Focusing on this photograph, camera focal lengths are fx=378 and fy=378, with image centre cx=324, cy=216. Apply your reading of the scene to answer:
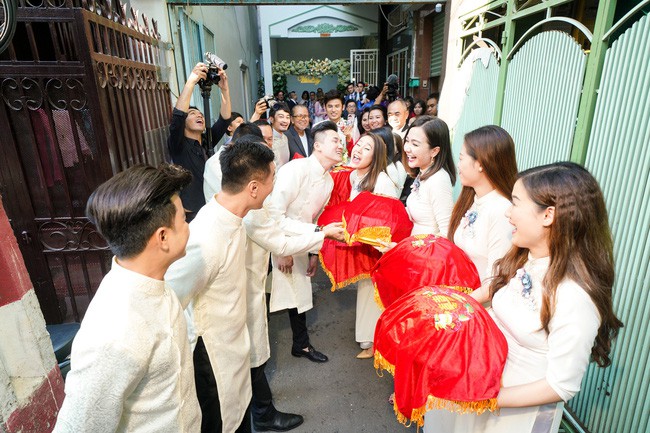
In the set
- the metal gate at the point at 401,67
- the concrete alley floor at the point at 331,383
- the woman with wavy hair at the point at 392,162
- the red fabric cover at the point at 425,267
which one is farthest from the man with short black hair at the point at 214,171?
the metal gate at the point at 401,67

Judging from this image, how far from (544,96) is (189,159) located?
284 cm

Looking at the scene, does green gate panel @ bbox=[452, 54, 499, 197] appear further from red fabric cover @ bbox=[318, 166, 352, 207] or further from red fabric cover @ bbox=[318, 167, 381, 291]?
red fabric cover @ bbox=[318, 167, 381, 291]

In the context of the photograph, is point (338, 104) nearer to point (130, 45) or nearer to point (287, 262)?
point (130, 45)

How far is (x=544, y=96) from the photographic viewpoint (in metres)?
2.61

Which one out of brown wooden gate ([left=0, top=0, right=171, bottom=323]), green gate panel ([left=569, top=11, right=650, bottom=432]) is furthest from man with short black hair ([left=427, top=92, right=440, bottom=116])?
brown wooden gate ([left=0, top=0, right=171, bottom=323])

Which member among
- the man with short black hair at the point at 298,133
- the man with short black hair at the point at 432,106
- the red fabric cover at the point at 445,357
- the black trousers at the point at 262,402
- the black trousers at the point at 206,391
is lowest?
the black trousers at the point at 262,402

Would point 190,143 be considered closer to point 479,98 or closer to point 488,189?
point 488,189

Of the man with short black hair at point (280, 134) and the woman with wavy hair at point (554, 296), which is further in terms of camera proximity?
the man with short black hair at point (280, 134)

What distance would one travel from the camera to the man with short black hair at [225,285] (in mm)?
1585

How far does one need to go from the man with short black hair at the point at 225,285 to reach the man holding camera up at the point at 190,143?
170 centimetres

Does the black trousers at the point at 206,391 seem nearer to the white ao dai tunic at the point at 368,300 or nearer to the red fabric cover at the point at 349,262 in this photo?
the red fabric cover at the point at 349,262

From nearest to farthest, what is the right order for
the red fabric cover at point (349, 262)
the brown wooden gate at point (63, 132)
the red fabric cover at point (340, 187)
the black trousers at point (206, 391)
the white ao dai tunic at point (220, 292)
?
the white ao dai tunic at point (220, 292) < the black trousers at point (206, 391) < the brown wooden gate at point (63, 132) < the red fabric cover at point (349, 262) < the red fabric cover at point (340, 187)

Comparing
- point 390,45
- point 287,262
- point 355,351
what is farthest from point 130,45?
point 390,45

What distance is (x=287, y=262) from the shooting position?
2.67 meters
